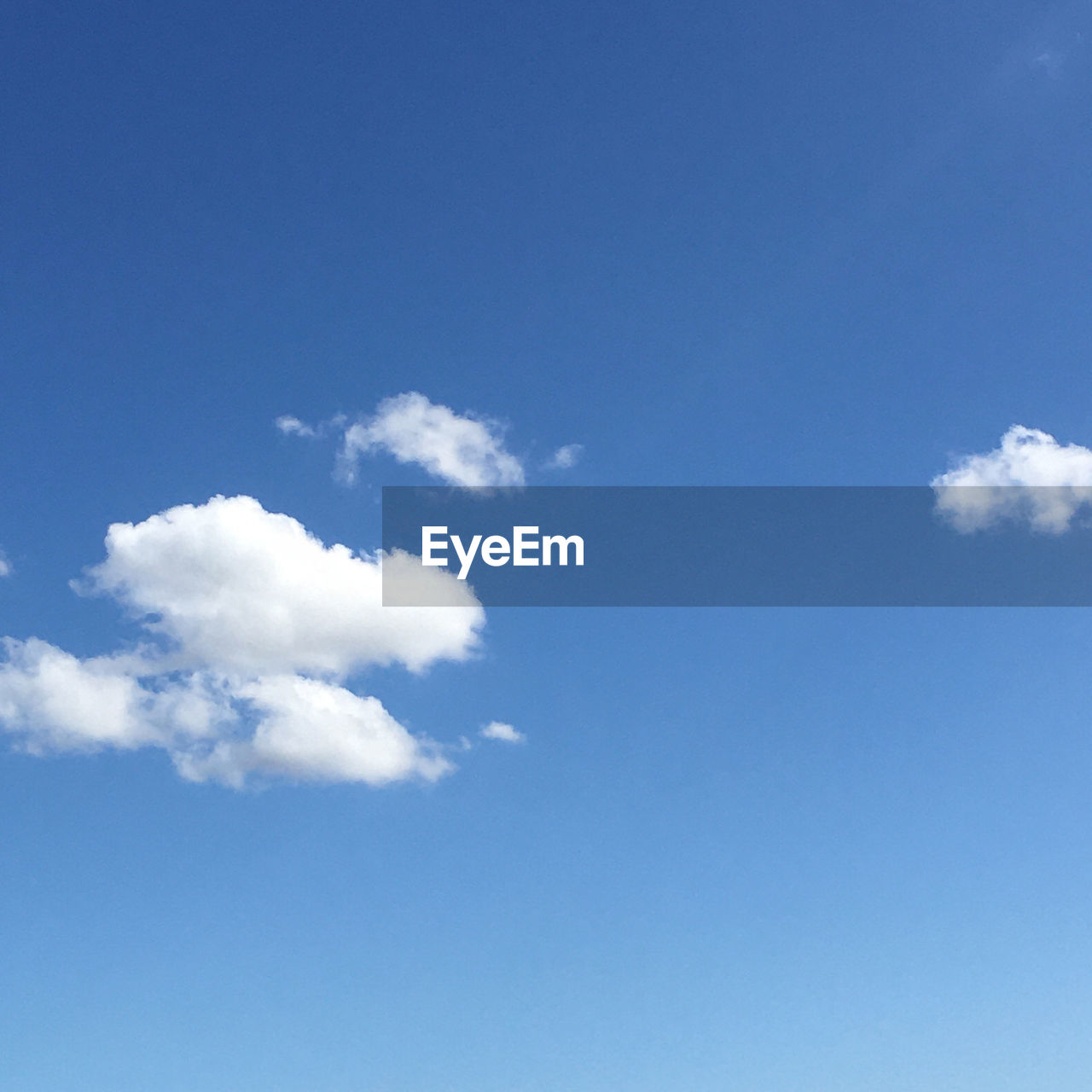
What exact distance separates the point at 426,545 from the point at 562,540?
15.5m

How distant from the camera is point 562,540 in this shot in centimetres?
2572

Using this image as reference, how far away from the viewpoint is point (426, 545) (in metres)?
26.5
